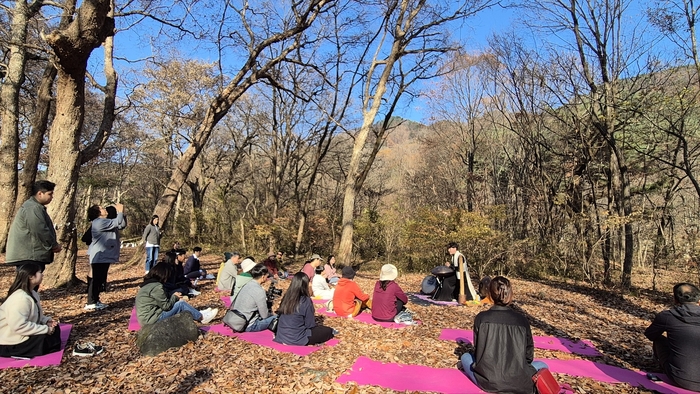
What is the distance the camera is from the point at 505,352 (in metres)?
3.49

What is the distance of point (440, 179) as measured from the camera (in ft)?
63.3

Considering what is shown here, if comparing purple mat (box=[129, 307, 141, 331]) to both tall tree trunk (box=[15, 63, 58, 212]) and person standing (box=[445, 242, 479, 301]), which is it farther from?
tall tree trunk (box=[15, 63, 58, 212])

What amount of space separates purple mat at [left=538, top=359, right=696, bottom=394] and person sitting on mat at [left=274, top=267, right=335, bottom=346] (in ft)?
9.34

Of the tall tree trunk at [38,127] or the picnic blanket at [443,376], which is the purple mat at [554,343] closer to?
the picnic blanket at [443,376]

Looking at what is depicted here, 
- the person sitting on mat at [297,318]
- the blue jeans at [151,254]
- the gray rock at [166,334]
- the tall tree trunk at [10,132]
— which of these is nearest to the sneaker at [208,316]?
the gray rock at [166,334]

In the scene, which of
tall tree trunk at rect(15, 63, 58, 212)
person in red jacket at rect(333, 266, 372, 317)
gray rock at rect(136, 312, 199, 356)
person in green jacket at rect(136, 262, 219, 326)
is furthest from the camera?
tall tree trunk at rect(15, 63, 58, 212)

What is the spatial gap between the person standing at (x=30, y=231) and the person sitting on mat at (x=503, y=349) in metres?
5.40

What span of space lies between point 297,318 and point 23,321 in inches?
110

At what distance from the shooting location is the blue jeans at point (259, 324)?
526cm

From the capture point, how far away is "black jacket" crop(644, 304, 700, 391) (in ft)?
12.2

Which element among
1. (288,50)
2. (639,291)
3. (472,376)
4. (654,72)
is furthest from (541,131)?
(472,376)

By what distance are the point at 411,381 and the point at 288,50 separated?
29.4 ft

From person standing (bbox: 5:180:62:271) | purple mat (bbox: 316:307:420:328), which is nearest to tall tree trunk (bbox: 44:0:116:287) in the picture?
person standing (bbox: 5:180:62:271)

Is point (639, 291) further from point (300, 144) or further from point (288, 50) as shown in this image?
point (300, 144)
